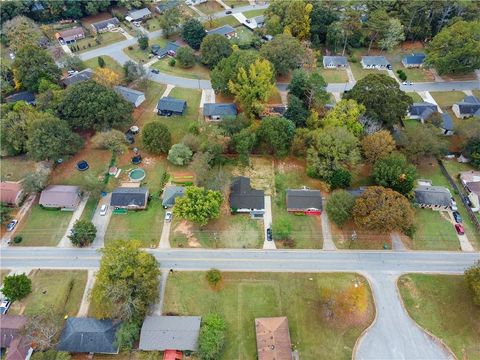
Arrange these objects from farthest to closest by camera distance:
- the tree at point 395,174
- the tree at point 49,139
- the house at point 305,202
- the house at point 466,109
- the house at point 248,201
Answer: the house at point 466,109
the tree at point 49,139
the house at point 248,201
the house at point 305,202
the tree at point 395,174

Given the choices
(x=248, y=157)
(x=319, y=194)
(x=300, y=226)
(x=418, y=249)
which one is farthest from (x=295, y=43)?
(x=418, y=249)

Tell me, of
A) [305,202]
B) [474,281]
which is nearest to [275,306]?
[305,202]

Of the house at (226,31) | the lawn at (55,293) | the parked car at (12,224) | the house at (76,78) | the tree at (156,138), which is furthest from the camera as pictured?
the house at (226,31)

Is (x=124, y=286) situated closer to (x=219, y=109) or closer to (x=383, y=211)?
(x=383, y=211)

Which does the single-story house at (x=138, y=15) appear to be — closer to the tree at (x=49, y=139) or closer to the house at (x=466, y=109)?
the tree at (x=49, y=139)

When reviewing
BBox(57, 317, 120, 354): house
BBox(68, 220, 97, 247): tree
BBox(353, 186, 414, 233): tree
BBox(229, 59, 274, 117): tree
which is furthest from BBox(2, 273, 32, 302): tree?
BBox(229, 59, 274, 117): tree

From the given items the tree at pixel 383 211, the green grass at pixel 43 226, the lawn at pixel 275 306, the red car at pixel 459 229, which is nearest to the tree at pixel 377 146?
the tree at pixel 383 211
